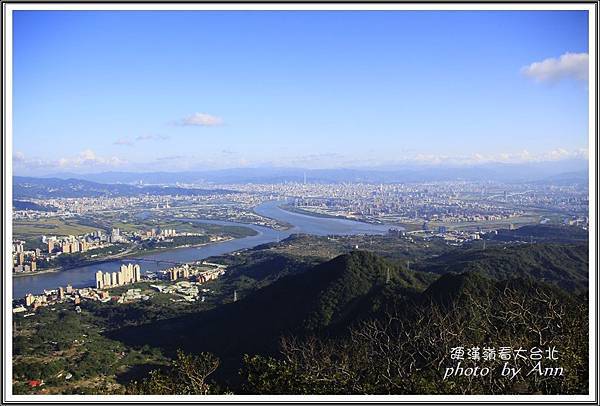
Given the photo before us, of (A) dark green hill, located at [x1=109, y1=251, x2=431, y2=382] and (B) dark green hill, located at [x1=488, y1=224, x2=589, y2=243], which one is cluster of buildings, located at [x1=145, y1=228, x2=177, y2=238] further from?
(B) dark green hill, located at [x1=488, y1=224, x2=589, y2=243]

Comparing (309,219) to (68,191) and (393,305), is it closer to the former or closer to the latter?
(68,191)

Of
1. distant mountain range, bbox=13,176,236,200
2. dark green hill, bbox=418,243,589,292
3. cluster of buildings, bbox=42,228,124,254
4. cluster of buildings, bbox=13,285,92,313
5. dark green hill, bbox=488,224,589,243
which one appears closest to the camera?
cluster of buildings, bbox=13,285,92,313

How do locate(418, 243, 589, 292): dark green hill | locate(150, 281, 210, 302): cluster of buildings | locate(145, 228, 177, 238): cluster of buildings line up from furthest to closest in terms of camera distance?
locate(145, 228, 177, 238): cluster of buildings
locate(150, 281, 210, 302): cluster of buildings
locate(418, 243, 589, 292): dark green hill

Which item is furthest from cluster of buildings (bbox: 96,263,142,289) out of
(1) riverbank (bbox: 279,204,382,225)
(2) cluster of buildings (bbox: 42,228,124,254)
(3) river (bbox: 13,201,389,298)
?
(1) riverbank (bbox: 279,204,382,225)

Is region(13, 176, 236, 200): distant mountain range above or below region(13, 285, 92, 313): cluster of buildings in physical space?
above

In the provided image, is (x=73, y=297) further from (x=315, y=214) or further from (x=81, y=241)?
(x=315, y=214)

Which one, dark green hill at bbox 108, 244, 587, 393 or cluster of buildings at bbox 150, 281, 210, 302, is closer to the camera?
dark green hill at bbox 108, 244, 587, 393

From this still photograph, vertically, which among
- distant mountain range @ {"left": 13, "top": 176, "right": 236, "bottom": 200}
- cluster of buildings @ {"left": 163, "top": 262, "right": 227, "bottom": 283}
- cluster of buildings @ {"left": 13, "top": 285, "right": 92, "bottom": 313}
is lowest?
cluster of buildings @ {"left": 163, "top": 262, "right": 227, "bottom": 283}
